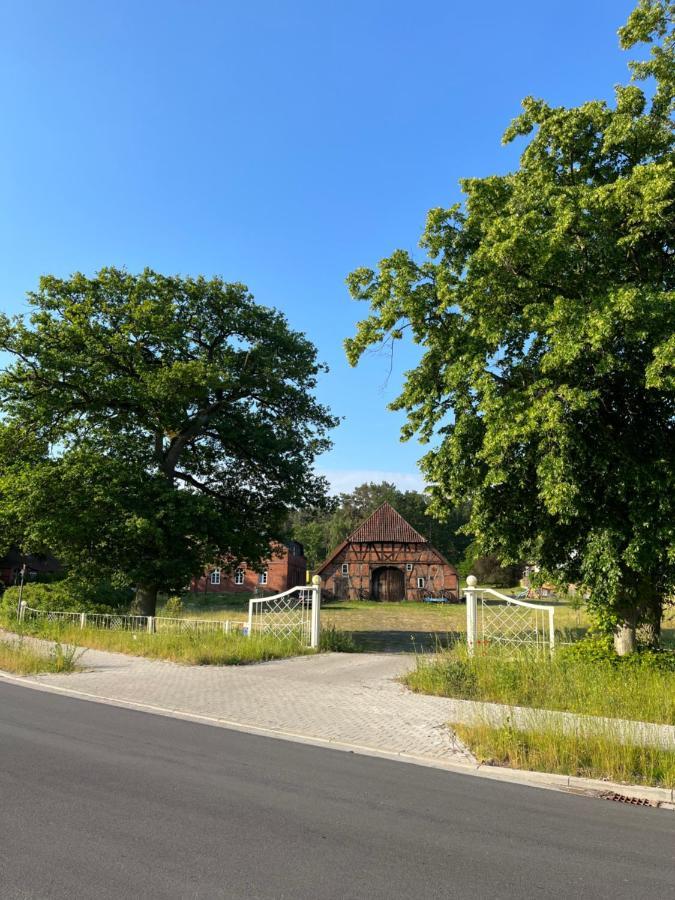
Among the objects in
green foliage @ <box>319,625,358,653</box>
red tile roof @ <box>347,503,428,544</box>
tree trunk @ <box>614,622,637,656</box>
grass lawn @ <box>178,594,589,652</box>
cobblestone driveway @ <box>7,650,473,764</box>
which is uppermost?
red tile roof @ <box>347,503,428,544</box>

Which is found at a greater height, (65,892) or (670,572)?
(670,572)

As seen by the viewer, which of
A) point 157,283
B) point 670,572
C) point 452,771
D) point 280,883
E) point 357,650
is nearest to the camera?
point 280,883

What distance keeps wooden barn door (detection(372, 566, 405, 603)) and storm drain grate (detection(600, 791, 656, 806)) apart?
1946 inches

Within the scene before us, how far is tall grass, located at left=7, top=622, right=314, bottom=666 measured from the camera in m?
15.3

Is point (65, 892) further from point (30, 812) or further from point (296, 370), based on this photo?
point (296, 370)

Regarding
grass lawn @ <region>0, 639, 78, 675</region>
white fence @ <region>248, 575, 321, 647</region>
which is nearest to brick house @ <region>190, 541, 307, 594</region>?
white fence @ <region>248, 575, 321, 647</region>

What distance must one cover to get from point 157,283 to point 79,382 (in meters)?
A: 5.22

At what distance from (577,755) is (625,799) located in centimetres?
87

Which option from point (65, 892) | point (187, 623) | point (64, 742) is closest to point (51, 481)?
point (187, 623)

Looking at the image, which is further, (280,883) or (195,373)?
(195,373)

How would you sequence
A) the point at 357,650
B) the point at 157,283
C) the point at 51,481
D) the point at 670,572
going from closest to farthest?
the point at 670,572
the point at 357,650
the point at 51,481
the point at 157,283

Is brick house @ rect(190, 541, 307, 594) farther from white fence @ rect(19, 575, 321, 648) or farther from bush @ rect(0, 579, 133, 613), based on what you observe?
white fence @ rect(19, 575, 321, 648)

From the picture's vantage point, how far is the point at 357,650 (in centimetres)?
1812

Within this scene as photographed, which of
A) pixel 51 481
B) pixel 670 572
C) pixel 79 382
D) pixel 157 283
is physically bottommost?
pixel 670 572
